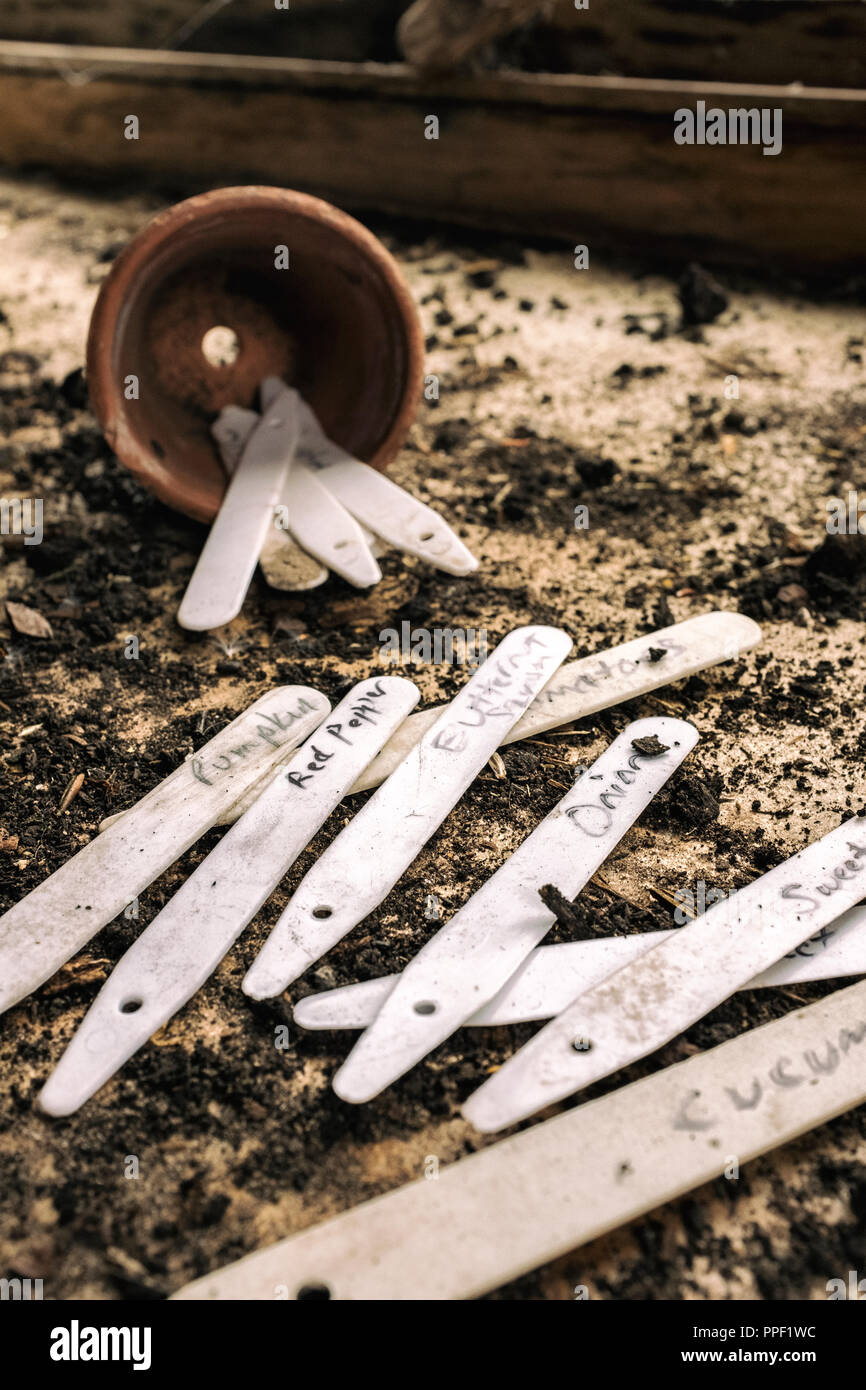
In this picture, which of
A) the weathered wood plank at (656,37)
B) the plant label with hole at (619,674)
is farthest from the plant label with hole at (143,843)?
the weathered wood plank at (656,37)

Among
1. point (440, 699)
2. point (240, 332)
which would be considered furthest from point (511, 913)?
point (240, 332)

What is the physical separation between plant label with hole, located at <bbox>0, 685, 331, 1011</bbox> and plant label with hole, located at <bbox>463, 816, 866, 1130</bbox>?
1.78 ft

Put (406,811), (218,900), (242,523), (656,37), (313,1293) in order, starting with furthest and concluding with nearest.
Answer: (656,37), (242,523), (406,811), (218,900), (313,1293)

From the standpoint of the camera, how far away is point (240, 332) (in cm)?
237

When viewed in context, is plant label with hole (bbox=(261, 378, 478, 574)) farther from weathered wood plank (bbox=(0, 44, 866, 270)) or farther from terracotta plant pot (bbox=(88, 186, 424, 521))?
weathered wood plank (bbox=(0, 44, 866, 270))

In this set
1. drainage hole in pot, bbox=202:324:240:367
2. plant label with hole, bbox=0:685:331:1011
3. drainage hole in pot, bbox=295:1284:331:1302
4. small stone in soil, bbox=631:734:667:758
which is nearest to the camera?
drainage hole in pot, bbox=295:1284:331:1302

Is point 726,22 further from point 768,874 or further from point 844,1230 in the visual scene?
point 844,1230

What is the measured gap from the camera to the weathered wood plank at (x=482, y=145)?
9.86ft

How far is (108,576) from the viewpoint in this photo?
216cm

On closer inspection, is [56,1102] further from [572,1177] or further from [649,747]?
[649,747]

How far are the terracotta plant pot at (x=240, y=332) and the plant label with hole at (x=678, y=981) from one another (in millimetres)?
1219

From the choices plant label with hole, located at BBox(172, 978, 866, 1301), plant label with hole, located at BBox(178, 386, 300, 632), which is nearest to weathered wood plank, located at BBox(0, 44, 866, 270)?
plant label with hole, located at BBox(178, 386, 300, 632)

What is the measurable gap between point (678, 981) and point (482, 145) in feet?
8.74

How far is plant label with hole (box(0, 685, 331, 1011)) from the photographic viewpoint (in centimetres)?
142
